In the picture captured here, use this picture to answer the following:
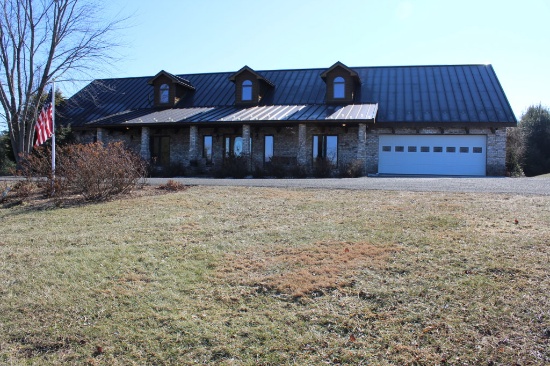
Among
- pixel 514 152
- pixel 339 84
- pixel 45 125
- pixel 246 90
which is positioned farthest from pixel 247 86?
pixel 514 152

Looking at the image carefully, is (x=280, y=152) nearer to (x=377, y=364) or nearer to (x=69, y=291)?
(x=69, y=291)

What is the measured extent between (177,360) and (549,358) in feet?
9.95

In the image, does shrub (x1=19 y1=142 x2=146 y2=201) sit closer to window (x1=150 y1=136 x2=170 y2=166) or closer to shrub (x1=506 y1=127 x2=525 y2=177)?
window (x1=150 y1=136 x2=170 y2=166)

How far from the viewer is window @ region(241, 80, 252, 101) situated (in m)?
24.2

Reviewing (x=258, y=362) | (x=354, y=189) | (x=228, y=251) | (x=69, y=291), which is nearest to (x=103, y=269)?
(x=69, y=291)

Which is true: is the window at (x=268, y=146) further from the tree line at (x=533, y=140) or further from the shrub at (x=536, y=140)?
the shrub at (x=536, y=140)

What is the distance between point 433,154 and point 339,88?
5.84 m

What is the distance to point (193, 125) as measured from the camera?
22312 millimetres

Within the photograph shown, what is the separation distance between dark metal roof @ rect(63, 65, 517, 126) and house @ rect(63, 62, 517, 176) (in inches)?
2.3

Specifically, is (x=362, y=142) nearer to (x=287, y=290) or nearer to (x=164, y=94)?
(x=164, y=94)

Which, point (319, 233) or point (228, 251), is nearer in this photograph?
point (228, 251)

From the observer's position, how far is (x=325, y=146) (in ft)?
71.4

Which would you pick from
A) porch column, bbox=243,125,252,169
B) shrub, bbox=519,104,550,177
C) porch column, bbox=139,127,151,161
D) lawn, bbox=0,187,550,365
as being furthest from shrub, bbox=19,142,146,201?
shrub, bbox=519,104,550,177

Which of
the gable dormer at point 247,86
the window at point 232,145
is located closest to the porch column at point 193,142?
the window at point 232,145
